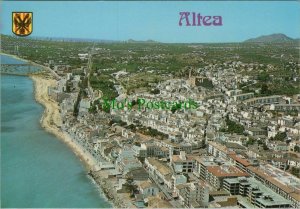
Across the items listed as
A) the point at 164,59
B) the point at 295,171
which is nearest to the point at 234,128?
the point at 295,171

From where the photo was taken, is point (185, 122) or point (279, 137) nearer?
point (279, 137)

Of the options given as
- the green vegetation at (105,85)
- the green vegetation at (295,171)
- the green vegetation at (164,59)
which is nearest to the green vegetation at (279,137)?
the green vegetation at (295,171)

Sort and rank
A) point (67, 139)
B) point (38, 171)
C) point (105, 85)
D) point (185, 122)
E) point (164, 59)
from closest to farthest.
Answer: point (38, 171), point (67, 139), point (185, 122), point (105, 85), point (164, 59)

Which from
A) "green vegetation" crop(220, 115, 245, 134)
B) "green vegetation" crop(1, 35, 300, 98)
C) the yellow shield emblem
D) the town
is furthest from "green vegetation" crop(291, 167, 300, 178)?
"green vegetation" crop(1, 35, 300, 98)

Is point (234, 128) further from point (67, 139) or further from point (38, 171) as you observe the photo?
point (38, 171)

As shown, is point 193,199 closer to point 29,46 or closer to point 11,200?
point 11,200

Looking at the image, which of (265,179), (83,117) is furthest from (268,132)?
(83,117)

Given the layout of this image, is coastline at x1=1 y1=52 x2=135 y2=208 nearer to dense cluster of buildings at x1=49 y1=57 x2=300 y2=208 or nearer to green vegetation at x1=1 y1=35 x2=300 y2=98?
dense cluster of buildings at x1=49 y1=57 x2=300 y2=208
